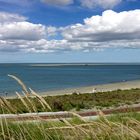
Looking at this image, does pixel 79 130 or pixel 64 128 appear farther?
pixel 79 130

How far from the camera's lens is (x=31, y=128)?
4.85 m

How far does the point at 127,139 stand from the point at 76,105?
14.7 m

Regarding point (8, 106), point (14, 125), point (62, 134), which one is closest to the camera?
point (8, 106)

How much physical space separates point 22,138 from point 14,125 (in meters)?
0.55

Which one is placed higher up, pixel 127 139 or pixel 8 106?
pixel 8 106

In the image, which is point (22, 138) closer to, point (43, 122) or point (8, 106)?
point (43, 122)

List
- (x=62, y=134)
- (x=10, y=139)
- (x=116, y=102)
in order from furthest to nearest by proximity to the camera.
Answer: (x=116, y=102), (x=62, y=134), (x=10, y=139)

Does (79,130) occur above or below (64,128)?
below

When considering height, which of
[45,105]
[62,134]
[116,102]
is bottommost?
[116,102]

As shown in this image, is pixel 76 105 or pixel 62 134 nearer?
pixel 62 134

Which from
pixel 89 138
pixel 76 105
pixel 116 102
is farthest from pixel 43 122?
pixel 116 102

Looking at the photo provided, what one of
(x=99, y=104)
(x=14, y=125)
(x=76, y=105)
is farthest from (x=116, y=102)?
(x=14, y=125)

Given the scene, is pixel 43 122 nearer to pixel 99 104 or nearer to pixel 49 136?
pixel 49 136

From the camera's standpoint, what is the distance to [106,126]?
12.7 feet
